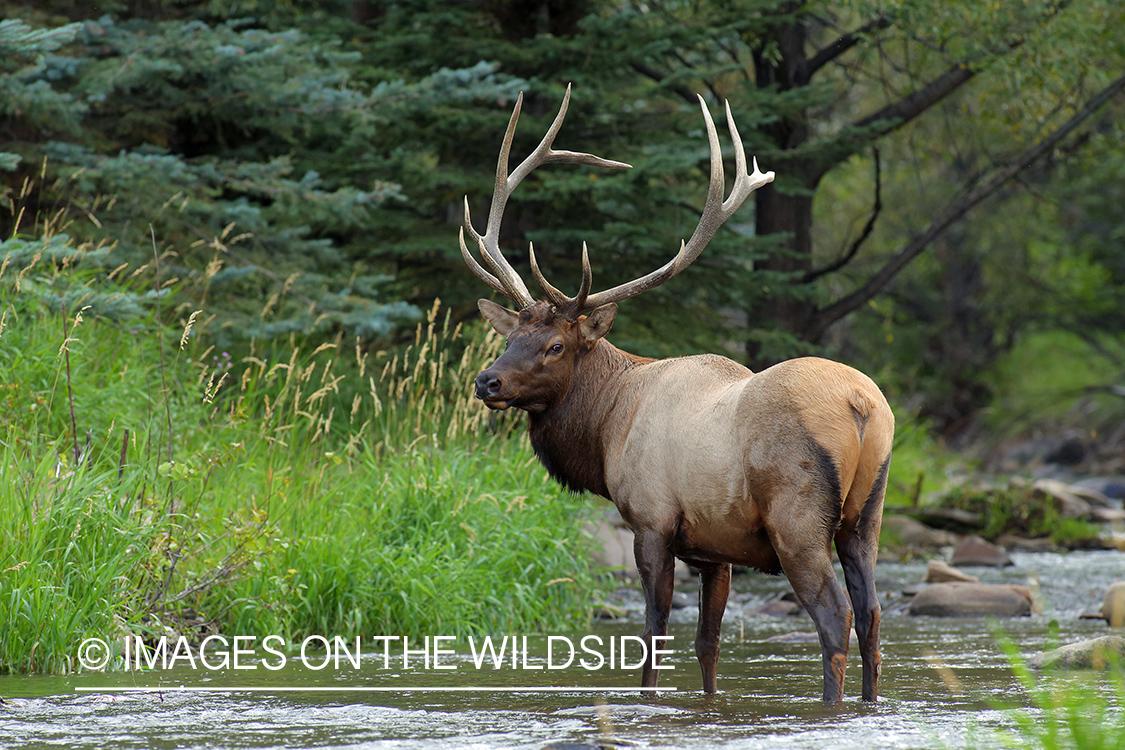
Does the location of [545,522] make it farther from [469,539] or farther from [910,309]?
[910,309]

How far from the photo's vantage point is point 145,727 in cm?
426

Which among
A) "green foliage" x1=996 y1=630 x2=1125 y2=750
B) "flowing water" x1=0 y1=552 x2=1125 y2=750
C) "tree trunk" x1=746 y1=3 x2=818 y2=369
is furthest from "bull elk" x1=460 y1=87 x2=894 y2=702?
"tree trunk" x1=746 y1=3 x2=818 y2=369

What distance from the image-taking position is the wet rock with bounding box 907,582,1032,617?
8328 mm

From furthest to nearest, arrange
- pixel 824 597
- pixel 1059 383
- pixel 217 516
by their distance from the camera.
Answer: pixel 1059 383 → pixel 217 516 → pixel 824 597

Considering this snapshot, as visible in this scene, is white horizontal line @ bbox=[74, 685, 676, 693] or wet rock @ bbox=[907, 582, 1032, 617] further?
wet rock @ bbox=[907, 582, 1032, 617]

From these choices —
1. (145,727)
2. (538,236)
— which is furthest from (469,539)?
(538,236)

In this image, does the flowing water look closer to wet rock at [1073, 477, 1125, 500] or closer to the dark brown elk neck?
the dark brown elk neck

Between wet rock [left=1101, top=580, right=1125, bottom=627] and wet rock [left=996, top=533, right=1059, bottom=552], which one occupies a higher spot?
wet rock [left=1101, top=580, right=1125, bottom=627]

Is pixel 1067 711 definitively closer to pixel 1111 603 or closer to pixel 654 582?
Answer: pixel 654 582

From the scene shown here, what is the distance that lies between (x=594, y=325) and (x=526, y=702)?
1.84 meters

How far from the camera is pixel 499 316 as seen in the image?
20.0ft

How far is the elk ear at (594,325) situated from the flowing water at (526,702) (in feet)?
5.25

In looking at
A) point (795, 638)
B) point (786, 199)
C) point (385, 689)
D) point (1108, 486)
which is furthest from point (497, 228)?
point (1108, 486)

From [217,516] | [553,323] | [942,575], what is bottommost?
[942,575]
